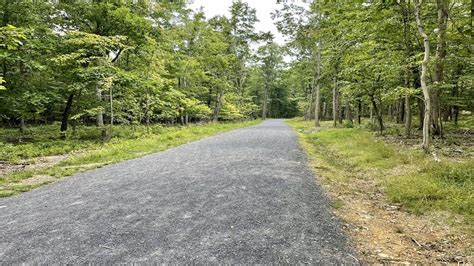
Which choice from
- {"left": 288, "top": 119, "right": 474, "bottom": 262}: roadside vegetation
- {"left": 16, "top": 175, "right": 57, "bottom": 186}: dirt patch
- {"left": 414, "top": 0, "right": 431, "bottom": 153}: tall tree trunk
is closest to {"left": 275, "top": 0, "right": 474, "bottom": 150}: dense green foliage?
{"left": 414, "top": 0, "right": 431, "bottom": 153}: tall tree trunk

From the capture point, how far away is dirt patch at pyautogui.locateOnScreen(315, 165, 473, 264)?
11.0ft

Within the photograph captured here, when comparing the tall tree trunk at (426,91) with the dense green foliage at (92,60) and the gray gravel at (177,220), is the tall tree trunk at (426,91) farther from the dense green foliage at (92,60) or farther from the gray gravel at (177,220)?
the dense green foliage at (92,60)

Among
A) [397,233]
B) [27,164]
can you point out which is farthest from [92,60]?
[397,233]

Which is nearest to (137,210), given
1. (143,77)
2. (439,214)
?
(439,214)

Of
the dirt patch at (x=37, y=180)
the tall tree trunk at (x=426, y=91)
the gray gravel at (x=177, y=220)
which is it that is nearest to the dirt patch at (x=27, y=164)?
the dirt patch at (x=37, y=180)

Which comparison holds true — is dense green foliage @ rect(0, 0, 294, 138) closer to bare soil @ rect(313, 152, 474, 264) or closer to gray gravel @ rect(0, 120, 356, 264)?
gray gravel @ rect(0, 120, 356, 264)

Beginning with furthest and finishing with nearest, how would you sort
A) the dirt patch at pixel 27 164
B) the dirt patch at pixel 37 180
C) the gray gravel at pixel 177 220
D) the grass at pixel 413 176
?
the dirt patch at pixel 27 164 < the dirt patch at pixel 37 180 < the grass at pixel 413 176 < the gray gravel at pixel 177 220

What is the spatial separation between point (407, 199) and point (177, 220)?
3785 millimetres

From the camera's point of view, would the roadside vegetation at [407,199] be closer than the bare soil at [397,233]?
No

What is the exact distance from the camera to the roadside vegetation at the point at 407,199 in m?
3.60

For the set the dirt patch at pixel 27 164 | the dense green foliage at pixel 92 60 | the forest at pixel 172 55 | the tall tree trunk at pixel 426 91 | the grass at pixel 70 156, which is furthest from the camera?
the dense green foliage at pixel 92 60

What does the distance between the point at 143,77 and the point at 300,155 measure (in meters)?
9.56

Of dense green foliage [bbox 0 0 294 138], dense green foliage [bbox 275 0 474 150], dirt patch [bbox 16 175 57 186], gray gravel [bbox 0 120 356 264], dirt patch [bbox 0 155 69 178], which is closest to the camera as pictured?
gray gravel [bbox 0 120 356 264]

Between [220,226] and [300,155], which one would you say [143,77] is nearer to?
[300,155]
